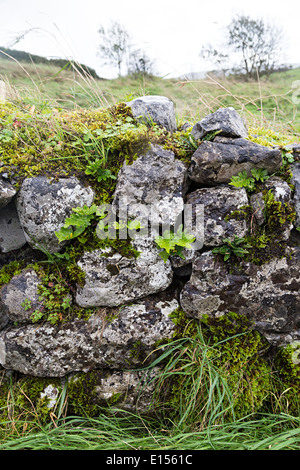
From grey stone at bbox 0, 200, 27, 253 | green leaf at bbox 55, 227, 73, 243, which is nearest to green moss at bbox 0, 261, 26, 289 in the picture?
grey stone at bbox 0, 200, 27, 253

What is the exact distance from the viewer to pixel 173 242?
2221 millimetres

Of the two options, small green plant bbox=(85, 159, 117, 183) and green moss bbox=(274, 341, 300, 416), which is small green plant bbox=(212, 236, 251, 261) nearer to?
green moss bbox=(274, 341, 300, 416)

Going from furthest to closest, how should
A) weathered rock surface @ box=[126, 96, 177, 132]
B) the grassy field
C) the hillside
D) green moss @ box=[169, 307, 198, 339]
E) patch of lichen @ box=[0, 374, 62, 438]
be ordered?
the hillside → weathered rock surface @ box=[126, 96, 177, 132] → green moss @ box=[169, 307, 198, 339] → patch of lichen @ box=[0, 374, 62, 438] → the grassy field

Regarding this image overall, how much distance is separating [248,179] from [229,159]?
24cm

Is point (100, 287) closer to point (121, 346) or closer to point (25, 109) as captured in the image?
point (121, 346)

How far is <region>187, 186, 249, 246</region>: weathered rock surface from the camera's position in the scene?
7.56 ft

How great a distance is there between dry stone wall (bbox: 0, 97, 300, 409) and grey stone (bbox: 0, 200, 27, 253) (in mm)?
111

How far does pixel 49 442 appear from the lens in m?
1.94

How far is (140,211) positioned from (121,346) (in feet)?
3.93

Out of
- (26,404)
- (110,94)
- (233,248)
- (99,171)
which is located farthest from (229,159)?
(26,404)

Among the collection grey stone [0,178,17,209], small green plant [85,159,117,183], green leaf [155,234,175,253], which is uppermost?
small green plant [85,159,117,183]

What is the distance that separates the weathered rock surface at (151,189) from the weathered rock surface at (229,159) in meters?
0.25

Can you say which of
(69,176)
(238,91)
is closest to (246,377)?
(69,176)
